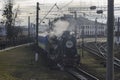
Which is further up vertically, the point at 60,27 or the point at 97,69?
the point at 60,27

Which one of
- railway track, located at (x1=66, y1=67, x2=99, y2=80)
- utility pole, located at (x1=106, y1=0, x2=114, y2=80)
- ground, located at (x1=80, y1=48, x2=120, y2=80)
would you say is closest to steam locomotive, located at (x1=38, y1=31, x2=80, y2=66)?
railway track, located at (x1=66, y1=67, x2=99, y2=80)

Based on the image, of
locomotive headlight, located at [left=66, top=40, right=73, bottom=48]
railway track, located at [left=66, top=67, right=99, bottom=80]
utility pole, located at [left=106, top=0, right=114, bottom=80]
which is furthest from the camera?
locomotive headlight, located at [left=66, top=40, right=73, bottom=48]

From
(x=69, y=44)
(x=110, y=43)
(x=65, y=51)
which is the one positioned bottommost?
(x=65, y=51)

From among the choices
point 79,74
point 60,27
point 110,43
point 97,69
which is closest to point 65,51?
point 79,74

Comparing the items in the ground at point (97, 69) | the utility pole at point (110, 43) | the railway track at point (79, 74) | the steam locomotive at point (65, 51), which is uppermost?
the utility pole at point (110, 43)

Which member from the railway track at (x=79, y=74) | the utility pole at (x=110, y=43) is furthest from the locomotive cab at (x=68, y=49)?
the utility pole at (x=110, y=43)

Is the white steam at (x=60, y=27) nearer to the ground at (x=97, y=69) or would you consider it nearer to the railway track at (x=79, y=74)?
the railway track at (x=79, y=74)

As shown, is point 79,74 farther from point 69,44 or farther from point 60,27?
point 60,27

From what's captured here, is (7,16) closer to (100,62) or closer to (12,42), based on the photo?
(12,42)

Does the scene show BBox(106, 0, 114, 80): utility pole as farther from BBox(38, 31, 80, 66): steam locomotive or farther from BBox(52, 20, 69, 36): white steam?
BBox(52, 20, 69, 36): white steam

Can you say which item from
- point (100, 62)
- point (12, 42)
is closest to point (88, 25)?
point (12, 42)

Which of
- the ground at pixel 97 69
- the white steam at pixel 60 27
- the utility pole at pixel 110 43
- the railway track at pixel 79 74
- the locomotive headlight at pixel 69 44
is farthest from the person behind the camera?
the white steam at pixel 60 27

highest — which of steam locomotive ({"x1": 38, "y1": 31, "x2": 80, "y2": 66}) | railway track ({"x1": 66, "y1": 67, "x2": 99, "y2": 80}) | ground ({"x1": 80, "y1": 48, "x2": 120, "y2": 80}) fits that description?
steam locomotive ({"x1": 38, "y1": 31, "x2": 80, "y2": 66})

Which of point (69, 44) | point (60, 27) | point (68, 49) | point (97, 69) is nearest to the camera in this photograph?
point (69, 44)
